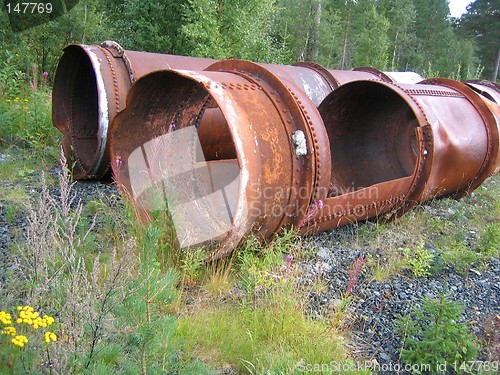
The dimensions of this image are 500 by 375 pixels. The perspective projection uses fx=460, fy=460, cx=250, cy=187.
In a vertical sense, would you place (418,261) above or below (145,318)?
below

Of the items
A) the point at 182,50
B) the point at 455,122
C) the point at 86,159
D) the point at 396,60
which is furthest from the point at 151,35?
the point at 396,60

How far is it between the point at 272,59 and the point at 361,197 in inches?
411

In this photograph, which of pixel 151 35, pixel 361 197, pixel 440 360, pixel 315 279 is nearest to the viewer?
pixel 440 360

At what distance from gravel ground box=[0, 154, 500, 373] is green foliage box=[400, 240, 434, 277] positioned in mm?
62

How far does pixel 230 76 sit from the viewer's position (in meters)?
3.30

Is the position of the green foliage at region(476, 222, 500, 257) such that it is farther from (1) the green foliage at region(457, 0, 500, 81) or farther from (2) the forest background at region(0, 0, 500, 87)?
(1) the green foliage at region(457, 0, 500, 81)

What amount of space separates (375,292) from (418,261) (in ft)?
2.21

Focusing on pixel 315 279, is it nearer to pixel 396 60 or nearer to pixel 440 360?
pixel 440 360

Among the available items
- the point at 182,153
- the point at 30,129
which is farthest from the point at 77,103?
the point at 182,153

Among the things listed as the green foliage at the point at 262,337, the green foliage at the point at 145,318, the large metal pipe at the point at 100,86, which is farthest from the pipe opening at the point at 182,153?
the green foliage at the point at 145,318

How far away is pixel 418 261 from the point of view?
3.60 meters

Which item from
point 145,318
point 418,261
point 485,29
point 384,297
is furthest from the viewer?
point 485,29

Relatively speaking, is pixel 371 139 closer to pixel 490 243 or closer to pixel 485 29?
pixel 490 243

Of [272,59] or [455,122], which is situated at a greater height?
[272,59]
